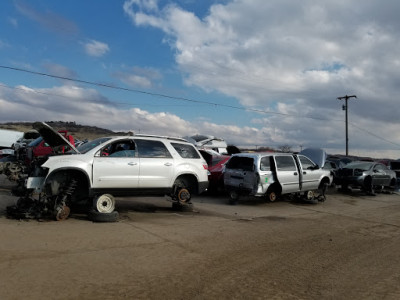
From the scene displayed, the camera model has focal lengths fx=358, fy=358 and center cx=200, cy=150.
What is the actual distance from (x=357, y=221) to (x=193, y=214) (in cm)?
449

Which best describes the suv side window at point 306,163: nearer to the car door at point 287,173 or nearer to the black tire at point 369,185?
the car door at point 287,173

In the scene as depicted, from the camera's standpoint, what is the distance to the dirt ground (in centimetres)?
436

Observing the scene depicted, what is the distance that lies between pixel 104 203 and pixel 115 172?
0.76 metres

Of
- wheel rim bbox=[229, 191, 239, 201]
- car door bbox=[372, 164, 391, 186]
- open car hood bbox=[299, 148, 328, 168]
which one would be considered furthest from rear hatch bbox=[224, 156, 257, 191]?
car door bbox=[372, 164, 391, 186]

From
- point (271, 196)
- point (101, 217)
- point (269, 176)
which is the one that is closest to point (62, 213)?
point (101, 217)

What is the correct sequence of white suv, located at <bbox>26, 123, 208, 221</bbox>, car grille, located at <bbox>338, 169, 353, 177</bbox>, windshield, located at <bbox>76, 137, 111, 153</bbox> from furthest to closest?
car grille, located at <bbox>338, 169, 353, 177</bbox> < windshield, located at <bbox>76, 137, 111, 153</bbox> < white suv, located at <bbox>26, 123, 208, 221</bbox>

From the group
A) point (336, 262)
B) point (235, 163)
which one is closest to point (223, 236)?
point (336, 262)

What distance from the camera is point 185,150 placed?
9.98m

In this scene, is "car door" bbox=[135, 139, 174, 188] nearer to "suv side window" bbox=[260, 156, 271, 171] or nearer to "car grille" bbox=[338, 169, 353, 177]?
"suv side window" bbox=[260, 156, 271, 171]

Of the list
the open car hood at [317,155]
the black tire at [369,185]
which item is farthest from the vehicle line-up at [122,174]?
the black tire at [369,185]

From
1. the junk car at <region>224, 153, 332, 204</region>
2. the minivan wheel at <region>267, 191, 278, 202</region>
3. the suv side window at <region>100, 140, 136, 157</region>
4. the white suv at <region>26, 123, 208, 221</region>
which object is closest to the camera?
the white suv at <region>26, 123, 208, 221</region>

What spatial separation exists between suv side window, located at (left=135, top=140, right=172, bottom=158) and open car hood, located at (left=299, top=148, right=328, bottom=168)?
7.93 meters

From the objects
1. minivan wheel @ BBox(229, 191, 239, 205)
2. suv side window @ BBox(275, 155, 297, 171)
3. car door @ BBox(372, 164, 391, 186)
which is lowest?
minivan wheel @ BBox(229, 191, 239, 205)

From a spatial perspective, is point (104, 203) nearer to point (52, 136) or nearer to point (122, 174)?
point (122, 174)
